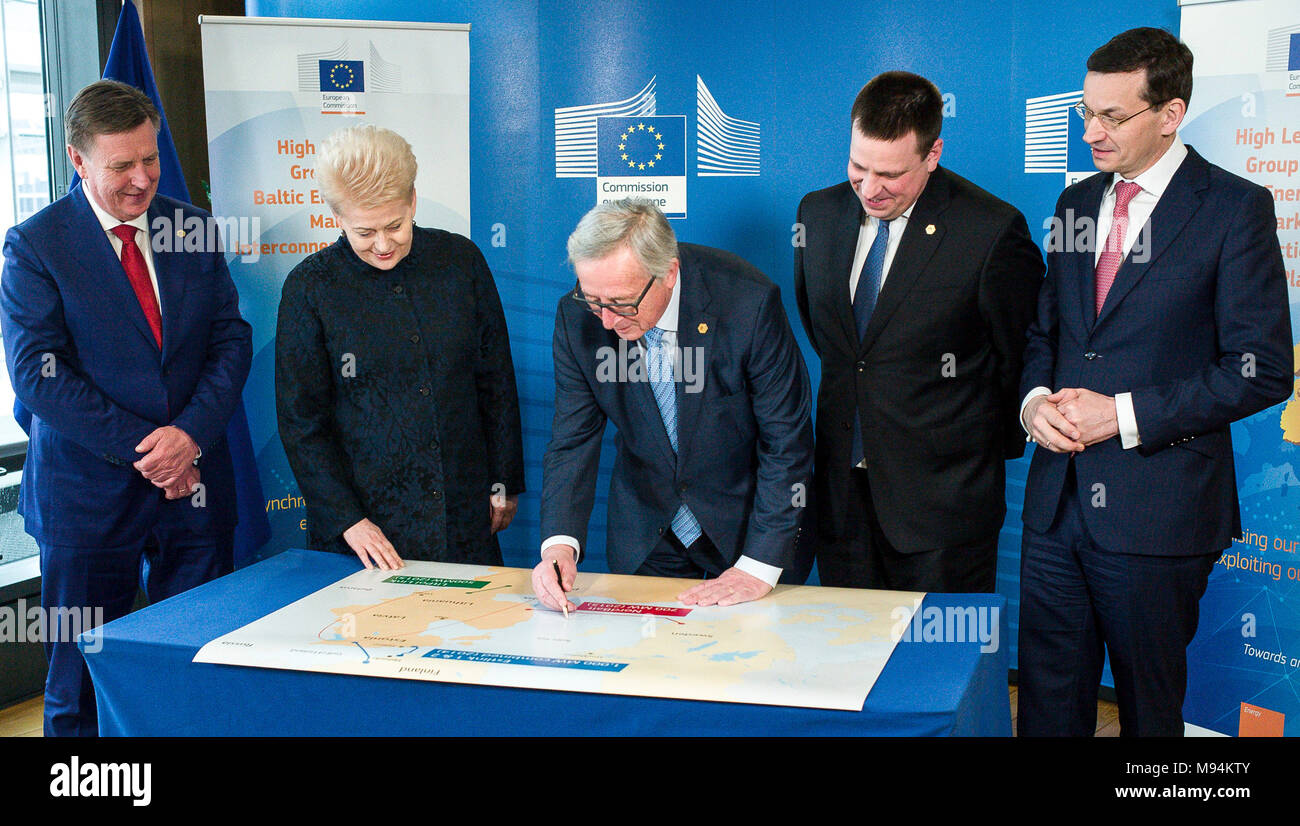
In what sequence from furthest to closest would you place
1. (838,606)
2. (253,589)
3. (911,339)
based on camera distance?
(911,339), (253,589), (838,606)

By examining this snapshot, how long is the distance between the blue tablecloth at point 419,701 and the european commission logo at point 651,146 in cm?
223

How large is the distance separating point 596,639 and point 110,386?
163cm

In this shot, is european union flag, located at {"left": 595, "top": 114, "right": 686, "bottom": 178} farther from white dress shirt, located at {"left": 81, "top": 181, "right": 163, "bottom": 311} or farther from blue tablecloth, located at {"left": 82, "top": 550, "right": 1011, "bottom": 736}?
blue tablecloth, located at {"left": 82, "top": 550, "right": 1011, "bottom": 736}

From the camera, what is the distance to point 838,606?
222cm

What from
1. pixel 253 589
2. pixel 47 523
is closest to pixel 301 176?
pixel 47 523

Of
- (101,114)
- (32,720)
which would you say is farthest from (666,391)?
(32,720)

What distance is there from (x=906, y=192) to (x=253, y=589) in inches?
66.9

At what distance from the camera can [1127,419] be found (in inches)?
91.4

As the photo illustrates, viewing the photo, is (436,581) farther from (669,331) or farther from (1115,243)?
(1115,243)

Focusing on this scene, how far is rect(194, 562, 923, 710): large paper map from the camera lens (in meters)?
1.83

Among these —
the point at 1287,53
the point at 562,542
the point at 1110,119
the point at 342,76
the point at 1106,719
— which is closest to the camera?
the point at 1110,119

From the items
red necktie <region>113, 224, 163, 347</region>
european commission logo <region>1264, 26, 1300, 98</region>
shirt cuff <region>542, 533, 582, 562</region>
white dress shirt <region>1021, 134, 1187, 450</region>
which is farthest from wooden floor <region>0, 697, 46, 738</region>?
european commission logo <region>1264, 26, 1300, 98</region>

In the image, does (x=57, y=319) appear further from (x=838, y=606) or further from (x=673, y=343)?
(x=838, y=606)

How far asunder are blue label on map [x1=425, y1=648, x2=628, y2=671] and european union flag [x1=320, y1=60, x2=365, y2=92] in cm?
264
